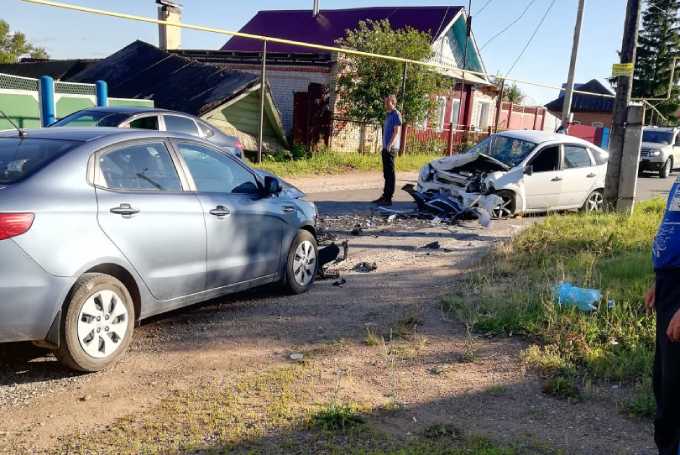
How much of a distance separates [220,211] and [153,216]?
2.31 ft

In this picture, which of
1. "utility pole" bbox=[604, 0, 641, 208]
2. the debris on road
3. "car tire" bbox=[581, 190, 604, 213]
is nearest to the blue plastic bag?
the debris on road

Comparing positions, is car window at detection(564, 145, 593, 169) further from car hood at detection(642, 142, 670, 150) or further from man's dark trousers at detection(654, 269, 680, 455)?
car hood at detection(642, 142, 670, 150)

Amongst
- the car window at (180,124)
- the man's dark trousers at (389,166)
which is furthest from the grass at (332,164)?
the man's dark trousers at (389,166)

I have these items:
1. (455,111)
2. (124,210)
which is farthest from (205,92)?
(455,111)

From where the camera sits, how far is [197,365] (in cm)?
424

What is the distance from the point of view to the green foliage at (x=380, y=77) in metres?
19.6

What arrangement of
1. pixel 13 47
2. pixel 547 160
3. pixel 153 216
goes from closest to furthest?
pixel 153 216 → pixel 547 160 → pixel 13 47

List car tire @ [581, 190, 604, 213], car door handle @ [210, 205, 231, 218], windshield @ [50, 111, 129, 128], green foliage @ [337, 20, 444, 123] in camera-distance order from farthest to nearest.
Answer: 1. green foliage @ [337, 20, 444, 123]
2. car tire @ [581, 190, 604, 213]
3. windshield @ [50, 111, 129, 128]
4. car door handle @ [210, 205, 231, 218]

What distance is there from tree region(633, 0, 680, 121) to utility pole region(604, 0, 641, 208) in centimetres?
4624

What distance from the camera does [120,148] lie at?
14.4ft

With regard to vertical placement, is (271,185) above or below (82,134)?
below

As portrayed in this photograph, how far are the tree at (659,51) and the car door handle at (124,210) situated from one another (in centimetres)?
5471

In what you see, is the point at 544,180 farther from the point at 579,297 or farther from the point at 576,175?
the point at 579,297

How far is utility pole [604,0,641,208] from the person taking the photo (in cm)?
988
